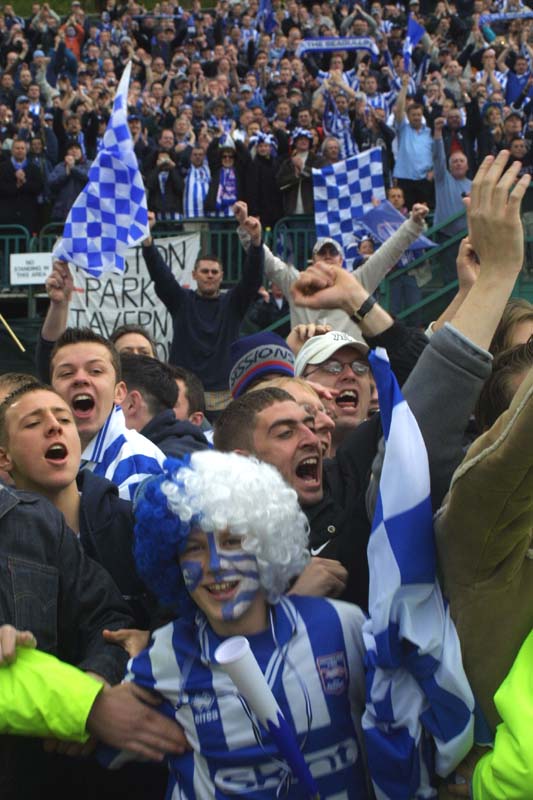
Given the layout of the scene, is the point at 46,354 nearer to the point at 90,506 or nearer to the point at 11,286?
the point at 90,506

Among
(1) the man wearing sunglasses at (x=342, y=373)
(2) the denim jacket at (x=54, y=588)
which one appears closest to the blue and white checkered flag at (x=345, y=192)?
(1) the man wearing sunglasses at (x=342, y=373)

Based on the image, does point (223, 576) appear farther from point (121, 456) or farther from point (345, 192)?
point (345, 192)

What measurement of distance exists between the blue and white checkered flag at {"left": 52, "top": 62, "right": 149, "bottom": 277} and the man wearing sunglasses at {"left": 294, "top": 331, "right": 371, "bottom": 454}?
3.95 meters

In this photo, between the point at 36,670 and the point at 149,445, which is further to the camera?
the point at 149,445

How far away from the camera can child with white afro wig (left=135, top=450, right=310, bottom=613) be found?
2703 mm

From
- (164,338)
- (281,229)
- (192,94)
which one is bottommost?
(164,338)

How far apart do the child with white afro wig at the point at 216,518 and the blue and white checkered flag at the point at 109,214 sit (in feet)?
18.1

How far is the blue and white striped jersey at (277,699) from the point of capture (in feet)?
8.76

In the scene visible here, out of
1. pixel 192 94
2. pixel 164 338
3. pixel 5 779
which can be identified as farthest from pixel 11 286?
pixel 5 779

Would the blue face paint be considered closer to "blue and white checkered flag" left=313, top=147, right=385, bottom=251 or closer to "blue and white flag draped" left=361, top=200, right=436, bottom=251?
"blue and white flag draped" left=361, top=200, right=436, bottom=251

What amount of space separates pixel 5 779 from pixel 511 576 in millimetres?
1406

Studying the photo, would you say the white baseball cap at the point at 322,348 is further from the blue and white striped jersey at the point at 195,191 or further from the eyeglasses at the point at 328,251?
the blue and white striped jersey at the point at 195,191

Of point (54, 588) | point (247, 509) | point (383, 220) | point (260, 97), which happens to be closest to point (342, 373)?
point (54, 588)

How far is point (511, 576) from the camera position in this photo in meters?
2.50
